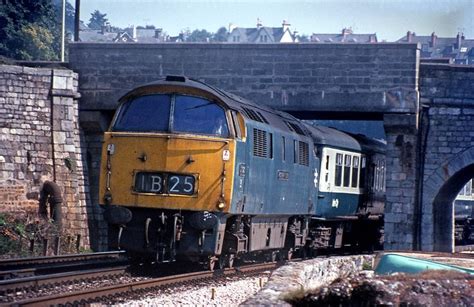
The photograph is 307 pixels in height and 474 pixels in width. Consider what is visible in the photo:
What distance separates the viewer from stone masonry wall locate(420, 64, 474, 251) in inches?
967

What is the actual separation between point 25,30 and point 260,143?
3313 cm

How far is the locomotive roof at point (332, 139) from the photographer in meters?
21.3

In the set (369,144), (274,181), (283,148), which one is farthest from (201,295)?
(369,144)

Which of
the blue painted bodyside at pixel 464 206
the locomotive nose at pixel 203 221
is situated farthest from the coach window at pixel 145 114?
the blue painted bodyside at pixel 464 206

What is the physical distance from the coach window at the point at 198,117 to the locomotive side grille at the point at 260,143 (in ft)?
3.43

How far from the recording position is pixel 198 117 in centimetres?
1524

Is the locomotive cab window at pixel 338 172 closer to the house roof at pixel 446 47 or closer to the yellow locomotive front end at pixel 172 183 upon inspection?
the yellow locomotive front end at pixel 172 183

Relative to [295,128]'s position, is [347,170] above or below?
below

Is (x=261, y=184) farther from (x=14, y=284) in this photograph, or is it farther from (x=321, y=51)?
(x=321, y=51)

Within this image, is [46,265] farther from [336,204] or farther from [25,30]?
[25,30]

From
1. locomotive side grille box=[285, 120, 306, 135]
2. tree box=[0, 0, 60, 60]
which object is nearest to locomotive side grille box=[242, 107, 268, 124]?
locomotive side grille box=[285, 120, 306, 135]

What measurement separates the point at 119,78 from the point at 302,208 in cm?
761

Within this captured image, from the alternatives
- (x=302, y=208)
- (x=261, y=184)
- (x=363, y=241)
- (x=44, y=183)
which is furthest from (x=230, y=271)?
(x=363, y=241)

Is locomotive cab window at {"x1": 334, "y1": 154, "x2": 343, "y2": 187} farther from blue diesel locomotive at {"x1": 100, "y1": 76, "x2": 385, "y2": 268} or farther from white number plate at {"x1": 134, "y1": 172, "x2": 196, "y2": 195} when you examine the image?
white number plate at {"x1": 134, "y1": 172, "x2": 196, "y2": 195}
